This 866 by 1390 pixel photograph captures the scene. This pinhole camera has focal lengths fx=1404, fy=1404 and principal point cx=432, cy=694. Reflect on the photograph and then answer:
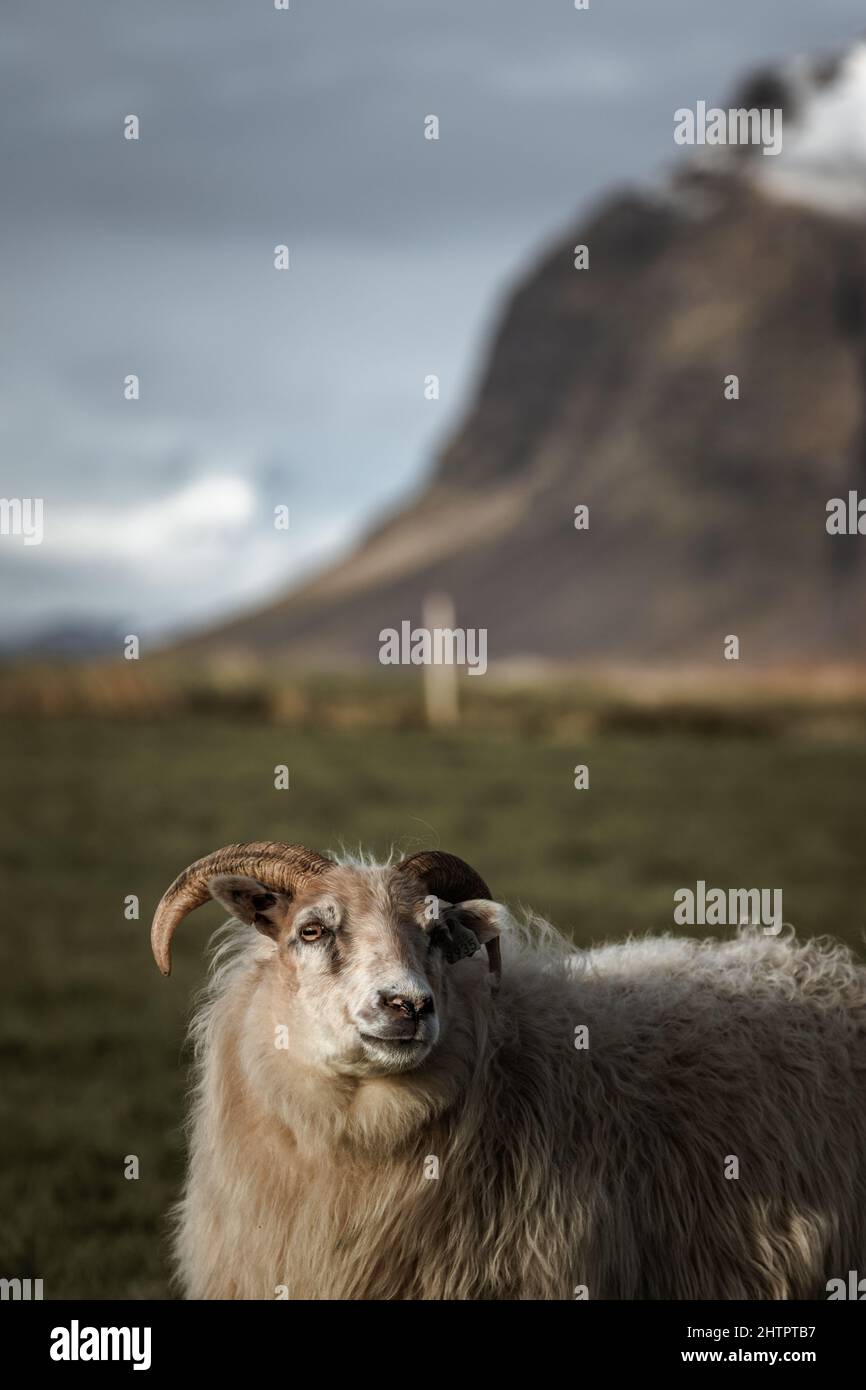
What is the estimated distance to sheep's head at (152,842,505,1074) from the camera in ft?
15.8

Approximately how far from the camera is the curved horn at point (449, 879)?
5445 millimetres

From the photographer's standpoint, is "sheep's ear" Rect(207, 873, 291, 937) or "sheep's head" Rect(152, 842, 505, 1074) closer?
"sheep's head" Rect(152, 842, 505, 1074)

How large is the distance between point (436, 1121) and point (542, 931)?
4.33 ft

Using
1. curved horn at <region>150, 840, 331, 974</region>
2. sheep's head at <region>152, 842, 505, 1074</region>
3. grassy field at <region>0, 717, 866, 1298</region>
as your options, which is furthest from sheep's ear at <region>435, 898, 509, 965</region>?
grassy field at <region>0, 717, 866, 1298</region>

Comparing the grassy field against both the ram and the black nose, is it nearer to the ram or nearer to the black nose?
the ram

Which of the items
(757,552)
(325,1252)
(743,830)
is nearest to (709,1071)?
(325,1252)

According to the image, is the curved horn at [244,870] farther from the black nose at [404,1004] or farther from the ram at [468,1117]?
the black nose at [404,1004]

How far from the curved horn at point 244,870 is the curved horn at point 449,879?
36 centimetres

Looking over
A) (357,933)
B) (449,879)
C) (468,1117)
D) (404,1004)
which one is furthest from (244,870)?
(468,1117)

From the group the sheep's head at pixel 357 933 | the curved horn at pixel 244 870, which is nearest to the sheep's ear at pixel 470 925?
the sheep's head at pixel 357 933

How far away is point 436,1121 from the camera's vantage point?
5223 mm

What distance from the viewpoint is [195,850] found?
19.3m

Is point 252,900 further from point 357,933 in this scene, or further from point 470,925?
point 470,925

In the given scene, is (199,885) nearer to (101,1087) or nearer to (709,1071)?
(709,1071)
